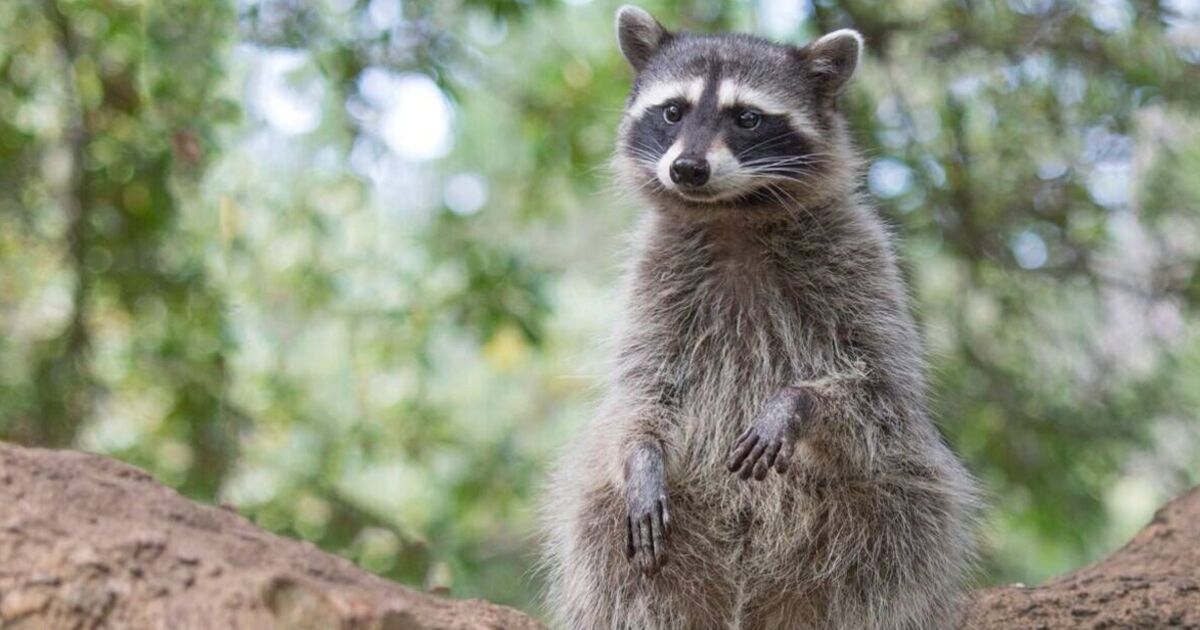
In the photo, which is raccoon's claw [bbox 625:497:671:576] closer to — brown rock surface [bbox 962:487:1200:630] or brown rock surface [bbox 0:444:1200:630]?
brown rock surface [bbox 0:444:1200:630]

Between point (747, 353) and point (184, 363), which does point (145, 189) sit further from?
point (747, 353)

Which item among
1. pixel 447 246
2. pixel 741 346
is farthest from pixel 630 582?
pixel 447 246

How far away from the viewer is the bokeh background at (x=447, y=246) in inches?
240

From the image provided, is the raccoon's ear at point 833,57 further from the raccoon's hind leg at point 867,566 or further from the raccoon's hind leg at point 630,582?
the raccoon's hind leg at point 630,582

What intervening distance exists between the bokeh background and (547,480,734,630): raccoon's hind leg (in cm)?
175

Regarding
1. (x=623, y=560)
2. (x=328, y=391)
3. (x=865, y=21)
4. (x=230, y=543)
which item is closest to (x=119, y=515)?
(x=230, y=543)

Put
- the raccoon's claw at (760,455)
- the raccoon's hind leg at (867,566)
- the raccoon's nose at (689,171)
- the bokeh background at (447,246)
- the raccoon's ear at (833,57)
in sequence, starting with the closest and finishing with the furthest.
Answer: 1. the raccoon's claw at (760,455)
2. the raccoon's hind leg at (867,566)
3. the raccoon's nose at (689,171)
4. the raccoon's ear at (833,57)
5. the bokeh background at (447,246)

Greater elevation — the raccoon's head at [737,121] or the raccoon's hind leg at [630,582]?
the raccoon's head at [737,121]

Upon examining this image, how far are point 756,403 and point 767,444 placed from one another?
40 cm

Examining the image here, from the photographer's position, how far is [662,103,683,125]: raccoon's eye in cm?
457

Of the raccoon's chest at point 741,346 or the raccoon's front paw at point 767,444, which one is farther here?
the raccoon's chest at point 741,346

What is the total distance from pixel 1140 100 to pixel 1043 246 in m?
0.94

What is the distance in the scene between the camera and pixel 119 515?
119 inches

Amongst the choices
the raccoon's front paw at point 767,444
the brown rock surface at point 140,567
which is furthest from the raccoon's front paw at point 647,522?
the brown rock surface at point 140,567
